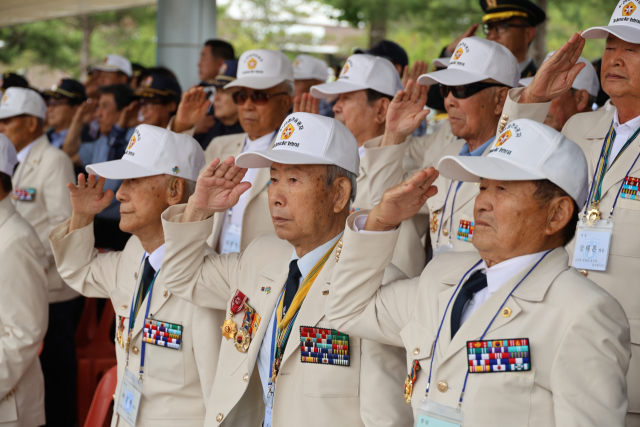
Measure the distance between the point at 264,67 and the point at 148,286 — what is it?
1854mm

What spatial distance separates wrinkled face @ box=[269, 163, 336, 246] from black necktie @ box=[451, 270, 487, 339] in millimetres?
655

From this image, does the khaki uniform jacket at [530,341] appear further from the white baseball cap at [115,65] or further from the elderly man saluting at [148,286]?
the white baseball cap at [115,65]

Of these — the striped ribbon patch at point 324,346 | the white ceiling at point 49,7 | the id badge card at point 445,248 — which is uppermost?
the white ceiling at point 49,7

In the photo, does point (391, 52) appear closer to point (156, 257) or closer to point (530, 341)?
point (156, 257)

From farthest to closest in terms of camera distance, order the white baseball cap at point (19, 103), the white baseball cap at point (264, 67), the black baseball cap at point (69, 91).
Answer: the black baseball cap at point (69, 91), the white baseball cap at point (19, 103), the white baseball cap at point (264, 67)

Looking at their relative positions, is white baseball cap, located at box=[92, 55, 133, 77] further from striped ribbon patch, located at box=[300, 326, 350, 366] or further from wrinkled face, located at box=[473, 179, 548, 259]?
wrinkled face, located at box=[473, 179, 548, 259]

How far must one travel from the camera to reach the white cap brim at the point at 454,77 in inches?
124

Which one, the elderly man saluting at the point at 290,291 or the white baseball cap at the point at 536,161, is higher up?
the white baseball cap at the point at 536,161

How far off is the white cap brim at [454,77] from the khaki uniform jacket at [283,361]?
3.46ft

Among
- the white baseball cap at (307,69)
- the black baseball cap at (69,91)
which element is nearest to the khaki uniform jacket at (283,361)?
the white baseball cap at (307,69)

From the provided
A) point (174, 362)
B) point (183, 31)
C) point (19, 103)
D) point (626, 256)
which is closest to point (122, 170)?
point (174, 362)

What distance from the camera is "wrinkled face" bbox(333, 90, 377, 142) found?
12.6 ft

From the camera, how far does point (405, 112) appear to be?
312 centimetres

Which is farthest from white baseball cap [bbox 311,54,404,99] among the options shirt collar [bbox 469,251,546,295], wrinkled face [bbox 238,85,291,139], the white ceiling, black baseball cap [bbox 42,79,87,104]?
the white ceiling
